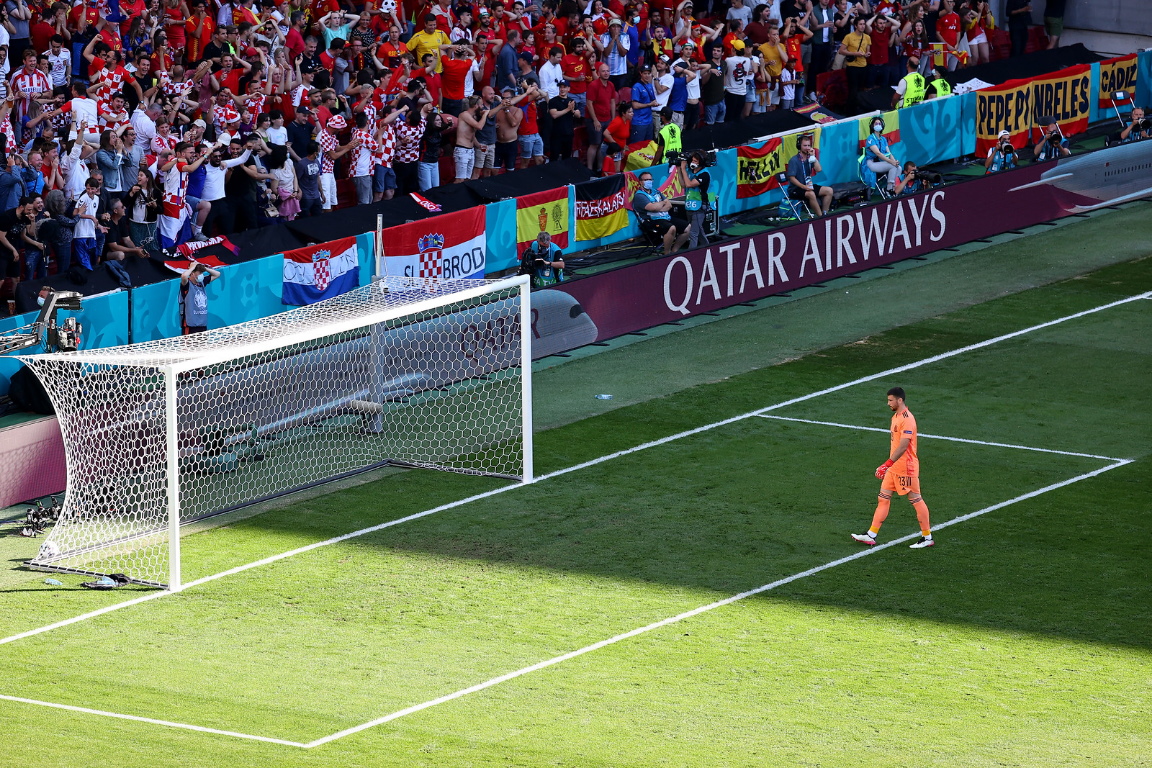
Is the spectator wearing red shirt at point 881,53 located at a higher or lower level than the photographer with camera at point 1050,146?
higher

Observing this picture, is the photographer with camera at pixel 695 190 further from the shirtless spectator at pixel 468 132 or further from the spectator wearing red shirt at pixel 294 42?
the spectator wearing red shirt at pixel 294 42

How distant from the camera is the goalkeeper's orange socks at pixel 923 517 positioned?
19.1 m

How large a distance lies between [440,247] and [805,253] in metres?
6.40

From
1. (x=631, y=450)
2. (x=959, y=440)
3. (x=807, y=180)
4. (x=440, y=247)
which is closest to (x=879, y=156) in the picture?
(x=807, y=180)

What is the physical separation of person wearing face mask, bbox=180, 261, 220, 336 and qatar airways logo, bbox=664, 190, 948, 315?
741 centimetres

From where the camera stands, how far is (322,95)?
97.3 ft

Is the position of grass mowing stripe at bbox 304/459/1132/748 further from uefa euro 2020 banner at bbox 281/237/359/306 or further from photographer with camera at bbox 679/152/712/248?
uefa euro 2020 banner at bbox 281/237/359/306

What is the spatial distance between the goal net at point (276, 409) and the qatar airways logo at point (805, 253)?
4.27 meters

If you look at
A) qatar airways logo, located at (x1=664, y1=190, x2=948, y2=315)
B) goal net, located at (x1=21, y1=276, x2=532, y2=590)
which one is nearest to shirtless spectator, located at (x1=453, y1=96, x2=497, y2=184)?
qatar airways logo, located at (x1=664, y1=190, x2=948, y2=315)

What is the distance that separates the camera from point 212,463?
21984mm

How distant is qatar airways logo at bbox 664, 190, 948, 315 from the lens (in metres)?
29.2

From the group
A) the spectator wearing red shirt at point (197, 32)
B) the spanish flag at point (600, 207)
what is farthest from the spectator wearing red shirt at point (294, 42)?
the spanish flag at point (600, 207)

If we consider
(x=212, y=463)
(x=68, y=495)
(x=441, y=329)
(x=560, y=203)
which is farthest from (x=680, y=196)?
(x=68, y=495)

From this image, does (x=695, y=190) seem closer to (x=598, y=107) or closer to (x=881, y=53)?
(x=598, y=107)
